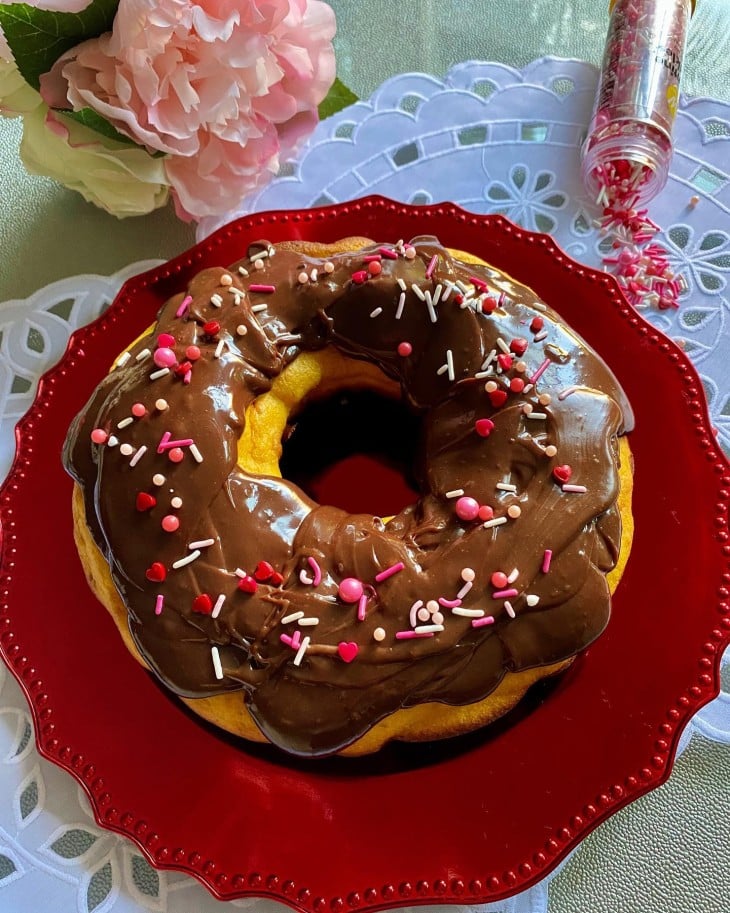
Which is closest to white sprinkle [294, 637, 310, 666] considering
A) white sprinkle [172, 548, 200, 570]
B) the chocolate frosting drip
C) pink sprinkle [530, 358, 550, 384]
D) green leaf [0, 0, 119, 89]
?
the chocolate frosting drip

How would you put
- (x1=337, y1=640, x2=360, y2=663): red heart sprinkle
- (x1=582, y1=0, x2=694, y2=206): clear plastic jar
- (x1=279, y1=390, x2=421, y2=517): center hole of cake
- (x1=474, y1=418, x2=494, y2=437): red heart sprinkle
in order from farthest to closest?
(x1=582, y1=0, x2=694, y2=206): clear plastic jar
(x1=279, y1=390, x2=421, y2=517): center hole of cake
(x1=474, y1=418, x2=494, y2=437): red heart sprinkle
(x1=337, y1=640, x2=360, y2=663): red heart sprinkle

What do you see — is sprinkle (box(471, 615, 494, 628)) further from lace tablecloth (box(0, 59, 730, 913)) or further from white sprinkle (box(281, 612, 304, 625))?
lace tablecloth (box(0, 59, 730, 913))

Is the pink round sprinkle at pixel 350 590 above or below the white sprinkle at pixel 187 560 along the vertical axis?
below

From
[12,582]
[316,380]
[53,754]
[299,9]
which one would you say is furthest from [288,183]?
[53,754]

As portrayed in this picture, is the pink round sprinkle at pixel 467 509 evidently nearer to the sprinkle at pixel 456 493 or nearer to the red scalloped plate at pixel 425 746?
the sprinkle at pixel 456 493

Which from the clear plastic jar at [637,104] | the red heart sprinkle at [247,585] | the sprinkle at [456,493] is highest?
the clear plastic jar at [637,104]

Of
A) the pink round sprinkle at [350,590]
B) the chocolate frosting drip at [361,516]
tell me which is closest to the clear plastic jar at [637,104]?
the chocolate frosting drip at [361,516]

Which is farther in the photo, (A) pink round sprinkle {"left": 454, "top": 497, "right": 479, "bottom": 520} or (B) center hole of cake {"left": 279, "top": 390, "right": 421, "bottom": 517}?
(B) center hole of cake {"left": 279, "top": 390, "right": 421, "bottom": 517}
